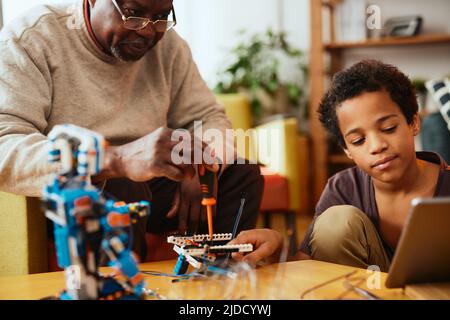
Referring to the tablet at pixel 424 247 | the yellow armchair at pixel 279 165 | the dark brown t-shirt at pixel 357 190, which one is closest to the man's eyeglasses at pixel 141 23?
the dark brown t-shirt at pixel 357 190

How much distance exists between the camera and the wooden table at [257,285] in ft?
2.65

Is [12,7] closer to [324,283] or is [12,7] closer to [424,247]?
[324,283]

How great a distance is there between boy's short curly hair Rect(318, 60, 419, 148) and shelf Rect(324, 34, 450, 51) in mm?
1994

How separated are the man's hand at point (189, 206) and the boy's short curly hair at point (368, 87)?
0.31m

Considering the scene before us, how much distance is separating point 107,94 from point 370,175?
2.07 feet

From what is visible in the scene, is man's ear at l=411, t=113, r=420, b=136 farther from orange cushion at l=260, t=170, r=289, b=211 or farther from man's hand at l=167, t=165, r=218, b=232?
orange cushion at l=260, t=170, r=289, b=211

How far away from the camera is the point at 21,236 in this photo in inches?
49.6

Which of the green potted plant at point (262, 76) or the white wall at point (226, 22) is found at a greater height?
the white wall at point (226, 22)

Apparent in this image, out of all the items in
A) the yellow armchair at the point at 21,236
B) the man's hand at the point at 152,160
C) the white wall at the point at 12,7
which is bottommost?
the yellow armchair at the point at 21,236

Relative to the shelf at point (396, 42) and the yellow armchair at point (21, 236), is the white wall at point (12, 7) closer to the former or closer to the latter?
the yellow armchair at point (21, 236)

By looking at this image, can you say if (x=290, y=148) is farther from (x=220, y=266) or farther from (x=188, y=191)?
(x=220, y=266)

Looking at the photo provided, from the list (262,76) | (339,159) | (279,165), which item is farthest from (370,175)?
(262,76)
